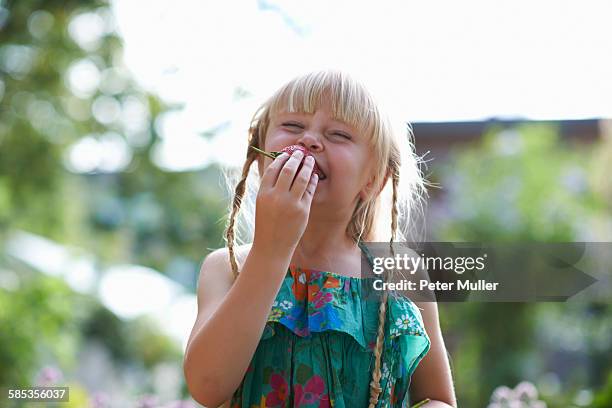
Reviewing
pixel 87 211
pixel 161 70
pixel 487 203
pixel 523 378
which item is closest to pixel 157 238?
pixel 87 211

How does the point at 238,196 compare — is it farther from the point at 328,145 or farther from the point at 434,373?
the point at 434,373

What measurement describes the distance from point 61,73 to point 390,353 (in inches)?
193

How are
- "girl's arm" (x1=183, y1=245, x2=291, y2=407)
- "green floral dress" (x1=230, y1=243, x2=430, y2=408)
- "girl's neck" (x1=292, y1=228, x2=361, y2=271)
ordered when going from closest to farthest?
"girl's arm" (x1=183, y1=245, x2=291, y2=407) → "green floral dress" (x1=230, y1=243, x2=430, y2=408) → "girl's neck" (x1=292, y1=228, x2=361, y2=271)

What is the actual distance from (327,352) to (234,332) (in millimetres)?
192

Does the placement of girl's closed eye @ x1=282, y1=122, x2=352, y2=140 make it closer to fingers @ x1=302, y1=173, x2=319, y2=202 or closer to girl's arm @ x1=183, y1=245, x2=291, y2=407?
fingers @ x1=302, y1=173, x2=319, y2=202

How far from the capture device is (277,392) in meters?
1.14

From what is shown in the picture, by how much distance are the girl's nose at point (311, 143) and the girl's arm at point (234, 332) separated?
182mm

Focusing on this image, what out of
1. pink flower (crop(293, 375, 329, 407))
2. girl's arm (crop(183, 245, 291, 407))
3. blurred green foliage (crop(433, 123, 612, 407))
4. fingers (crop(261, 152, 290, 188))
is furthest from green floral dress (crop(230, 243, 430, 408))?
Answer: blurred green foliage (crop(433, 123, 612, 407))

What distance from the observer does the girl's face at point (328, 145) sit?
116 centimetres

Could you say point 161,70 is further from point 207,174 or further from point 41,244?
point 41,244

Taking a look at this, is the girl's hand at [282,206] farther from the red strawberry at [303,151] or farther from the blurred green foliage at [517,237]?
the blurred green foliage at [517,237]

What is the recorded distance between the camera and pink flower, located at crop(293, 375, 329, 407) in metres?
1.12

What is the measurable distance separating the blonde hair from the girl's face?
0.01 m

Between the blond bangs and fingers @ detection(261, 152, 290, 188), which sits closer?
fingers @ detection(261, 152, 290, 188)
